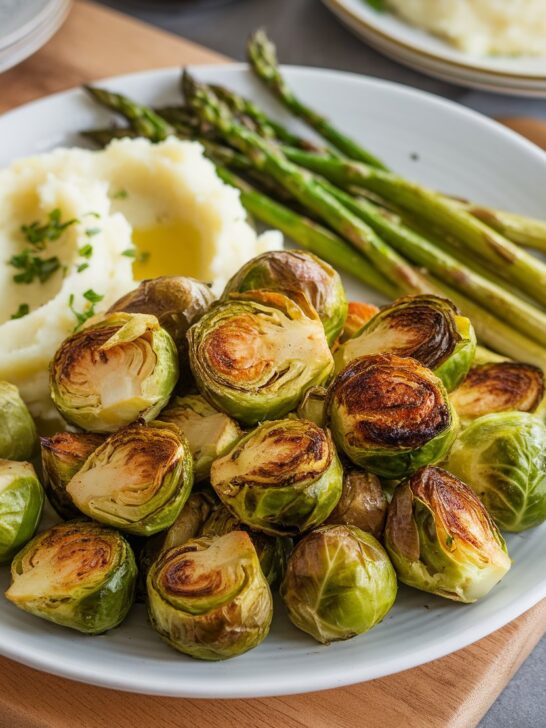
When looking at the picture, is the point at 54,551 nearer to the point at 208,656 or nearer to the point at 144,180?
the point at 208,656

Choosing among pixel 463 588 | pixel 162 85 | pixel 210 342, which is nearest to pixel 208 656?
pixel 463 588

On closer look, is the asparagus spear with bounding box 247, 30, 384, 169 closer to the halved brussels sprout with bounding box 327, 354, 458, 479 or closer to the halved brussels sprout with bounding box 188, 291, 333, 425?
the halved brussels sprout with bounding box 188, 291, 333, 425

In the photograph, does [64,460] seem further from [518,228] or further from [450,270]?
[518,228]

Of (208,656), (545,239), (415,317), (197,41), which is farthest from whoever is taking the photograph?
(197,41)

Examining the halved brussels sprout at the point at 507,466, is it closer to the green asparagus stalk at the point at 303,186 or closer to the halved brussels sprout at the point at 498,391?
the halved brussels sprout at the point at 498,391

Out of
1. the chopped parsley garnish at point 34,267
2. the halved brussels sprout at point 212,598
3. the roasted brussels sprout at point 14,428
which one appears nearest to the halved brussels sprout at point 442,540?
the halved brussels sprout at point 212,598

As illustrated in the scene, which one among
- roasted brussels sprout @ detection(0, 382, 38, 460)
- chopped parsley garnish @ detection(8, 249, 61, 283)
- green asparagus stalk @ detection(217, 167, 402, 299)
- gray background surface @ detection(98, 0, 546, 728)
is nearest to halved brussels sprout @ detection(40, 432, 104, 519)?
roasted brussels sprout @ detection(0, 382, 38, 460)
